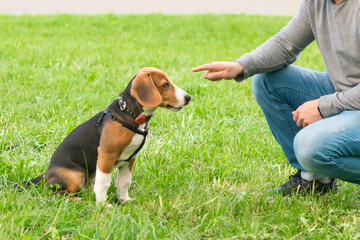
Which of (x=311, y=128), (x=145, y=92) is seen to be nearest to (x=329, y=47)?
(x=311, y=128)

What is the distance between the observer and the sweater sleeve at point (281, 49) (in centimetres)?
344

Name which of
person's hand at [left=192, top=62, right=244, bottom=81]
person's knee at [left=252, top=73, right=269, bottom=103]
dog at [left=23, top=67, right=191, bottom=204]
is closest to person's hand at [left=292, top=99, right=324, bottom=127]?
person's knee at [left=252, top=73, right=269, bottom=103]

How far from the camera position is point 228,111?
5.20 metres

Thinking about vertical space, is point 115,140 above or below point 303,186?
above

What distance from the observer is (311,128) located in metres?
2.94

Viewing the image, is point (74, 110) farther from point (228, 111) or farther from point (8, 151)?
point (228, 111)

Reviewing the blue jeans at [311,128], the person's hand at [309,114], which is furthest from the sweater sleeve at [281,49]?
the person's hand at [309,114]

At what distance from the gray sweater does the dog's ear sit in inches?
31.2

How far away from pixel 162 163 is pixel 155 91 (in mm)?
934

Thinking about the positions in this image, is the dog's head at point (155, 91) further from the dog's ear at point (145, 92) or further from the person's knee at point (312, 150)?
the person's knee at point (312, 150)

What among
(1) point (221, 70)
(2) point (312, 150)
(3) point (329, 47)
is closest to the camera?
(2) point (312, 150)

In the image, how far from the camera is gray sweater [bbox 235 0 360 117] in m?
2.99

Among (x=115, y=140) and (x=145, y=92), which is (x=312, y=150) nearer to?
(x=145, y=92)

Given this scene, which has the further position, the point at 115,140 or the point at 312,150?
the point at 115,140
